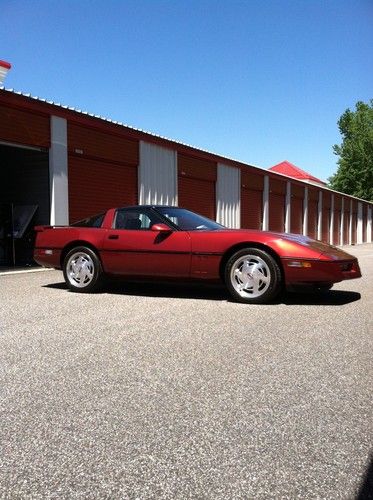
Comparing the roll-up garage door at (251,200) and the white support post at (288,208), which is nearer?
the roll-up garage door at (251,200)

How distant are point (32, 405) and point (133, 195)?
39.4 ft

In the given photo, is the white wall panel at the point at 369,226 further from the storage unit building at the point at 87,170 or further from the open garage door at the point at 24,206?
the open garage door at the point at 24,206

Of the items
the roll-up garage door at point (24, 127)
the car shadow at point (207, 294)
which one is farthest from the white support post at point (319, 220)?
the car shadow at point (207, 294)

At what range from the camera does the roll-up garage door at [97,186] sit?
12406mm

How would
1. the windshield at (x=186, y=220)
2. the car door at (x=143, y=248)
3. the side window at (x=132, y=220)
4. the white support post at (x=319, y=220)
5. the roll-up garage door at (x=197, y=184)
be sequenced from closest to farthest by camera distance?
the car door at (x=143, y=248), the windshield at (x=186, y=220), the side window at (x=132, y=220), the roll-up garage door at (x=197, y=184), the white support post at (x=319, y=220)

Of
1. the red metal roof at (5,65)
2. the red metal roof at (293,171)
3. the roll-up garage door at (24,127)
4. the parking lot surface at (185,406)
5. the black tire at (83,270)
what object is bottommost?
the parking lot surface at (185,406)

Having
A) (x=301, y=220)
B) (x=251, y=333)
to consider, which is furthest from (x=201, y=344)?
(x=301, y=220)

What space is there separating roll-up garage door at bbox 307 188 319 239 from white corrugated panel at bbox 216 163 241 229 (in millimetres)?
9648

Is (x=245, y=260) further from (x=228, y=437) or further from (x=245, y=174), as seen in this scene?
(x=245, y=174)

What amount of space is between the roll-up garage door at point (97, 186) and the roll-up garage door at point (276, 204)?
10.7 m

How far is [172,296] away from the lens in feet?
22.6

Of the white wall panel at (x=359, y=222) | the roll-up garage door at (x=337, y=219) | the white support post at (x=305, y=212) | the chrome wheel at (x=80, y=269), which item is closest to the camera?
the chrome wheel at (x=80, y=269)

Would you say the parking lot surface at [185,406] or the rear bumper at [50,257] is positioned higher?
the rear bumper at [50,257]

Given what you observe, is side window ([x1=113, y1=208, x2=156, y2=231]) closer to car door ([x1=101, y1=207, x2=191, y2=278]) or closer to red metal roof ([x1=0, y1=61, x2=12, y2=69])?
car door ([x1=101, y1=207, x2=191, y2=278])
